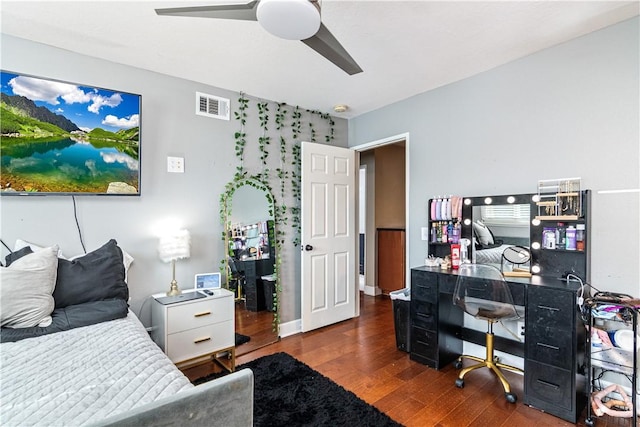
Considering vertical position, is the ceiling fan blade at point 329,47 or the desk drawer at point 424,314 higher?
the ceiling fan blade at point 329,47

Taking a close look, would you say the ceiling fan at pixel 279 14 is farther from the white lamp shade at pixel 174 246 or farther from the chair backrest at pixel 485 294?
the chair backrest at pixel 485 294

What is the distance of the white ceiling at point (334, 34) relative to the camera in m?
1.96

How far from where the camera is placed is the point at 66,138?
2.36 m

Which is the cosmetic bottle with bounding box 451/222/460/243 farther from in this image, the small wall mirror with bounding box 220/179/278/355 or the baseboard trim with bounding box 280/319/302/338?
the baseboard trim with bounding box 280/319/302/338

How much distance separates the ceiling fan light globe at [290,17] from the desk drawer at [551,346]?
93.4 inches

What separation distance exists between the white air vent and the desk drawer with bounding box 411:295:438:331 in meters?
2.59

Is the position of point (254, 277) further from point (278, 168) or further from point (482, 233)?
point (482, 233)

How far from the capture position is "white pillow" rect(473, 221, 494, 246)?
281 cm

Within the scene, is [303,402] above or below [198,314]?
below

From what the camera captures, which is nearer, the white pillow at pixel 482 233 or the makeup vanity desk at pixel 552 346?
the makeup vanity desk at pixel 552 346

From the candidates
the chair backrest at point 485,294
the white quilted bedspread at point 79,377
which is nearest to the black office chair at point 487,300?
the chair backrest at point 485,294

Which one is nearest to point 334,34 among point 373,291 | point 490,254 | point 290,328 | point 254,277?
point 490,254

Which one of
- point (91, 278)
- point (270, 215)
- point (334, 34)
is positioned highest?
point (334, 34)

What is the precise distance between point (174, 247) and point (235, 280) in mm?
716
